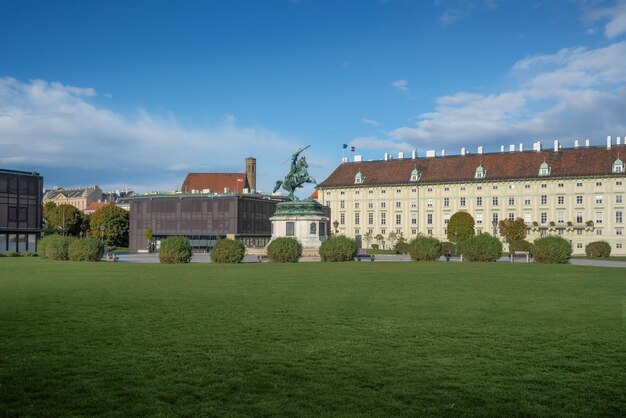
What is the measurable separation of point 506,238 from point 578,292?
83017 millimetres

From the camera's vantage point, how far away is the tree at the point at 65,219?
13638 cm

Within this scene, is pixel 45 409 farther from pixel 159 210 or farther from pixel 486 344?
pixel 159 210

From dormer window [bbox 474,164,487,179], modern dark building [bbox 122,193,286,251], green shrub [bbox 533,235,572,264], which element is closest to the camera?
green shrub [bbox 533,235,572,264]

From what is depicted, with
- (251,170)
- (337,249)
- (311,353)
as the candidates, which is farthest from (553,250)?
(251,170)

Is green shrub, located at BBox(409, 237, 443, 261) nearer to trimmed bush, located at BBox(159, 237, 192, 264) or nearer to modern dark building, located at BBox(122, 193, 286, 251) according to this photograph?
trimmed bush, located at BBox(159, 237, 192, 264)

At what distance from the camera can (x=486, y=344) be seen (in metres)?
14.3

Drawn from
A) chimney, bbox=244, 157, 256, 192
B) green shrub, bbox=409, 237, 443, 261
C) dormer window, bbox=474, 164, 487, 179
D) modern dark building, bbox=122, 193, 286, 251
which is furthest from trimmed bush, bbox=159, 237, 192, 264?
chimney, bbox=244, 157, 256, 192

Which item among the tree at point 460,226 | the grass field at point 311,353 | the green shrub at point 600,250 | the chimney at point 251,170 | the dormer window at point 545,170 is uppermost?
the chimney at point 251,170

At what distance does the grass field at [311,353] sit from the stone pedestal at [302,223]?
35661 mm

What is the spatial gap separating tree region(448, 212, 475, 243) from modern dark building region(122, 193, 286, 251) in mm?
39412

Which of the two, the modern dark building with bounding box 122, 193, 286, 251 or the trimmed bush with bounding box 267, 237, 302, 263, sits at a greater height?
the modern dark building with bounding box 122, 193, 286, 251

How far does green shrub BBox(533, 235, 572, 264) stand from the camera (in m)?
48.6

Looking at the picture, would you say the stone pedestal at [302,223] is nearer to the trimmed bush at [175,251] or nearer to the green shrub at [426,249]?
the green shrub at [426,249]

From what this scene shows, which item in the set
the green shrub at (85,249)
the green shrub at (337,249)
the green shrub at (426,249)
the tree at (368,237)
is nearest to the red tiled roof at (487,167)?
the tree at (368,237)
